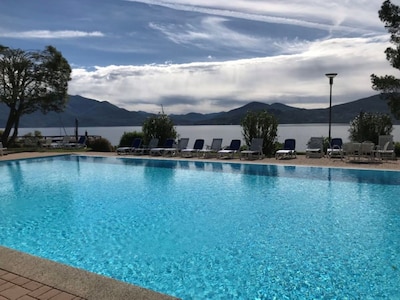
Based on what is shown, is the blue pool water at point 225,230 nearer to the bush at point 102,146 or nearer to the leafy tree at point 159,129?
the leafy tree at point 159,129

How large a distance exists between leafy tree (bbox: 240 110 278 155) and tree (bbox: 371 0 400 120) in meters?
4.74

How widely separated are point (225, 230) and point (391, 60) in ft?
42.9

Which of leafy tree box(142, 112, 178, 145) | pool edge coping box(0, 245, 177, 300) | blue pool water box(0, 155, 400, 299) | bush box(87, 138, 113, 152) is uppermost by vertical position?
leafy tree box(142, 112, 178, 145)

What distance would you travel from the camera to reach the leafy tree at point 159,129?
57.9 feet

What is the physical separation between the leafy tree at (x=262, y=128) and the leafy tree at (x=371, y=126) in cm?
350

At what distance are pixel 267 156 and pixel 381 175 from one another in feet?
18.8

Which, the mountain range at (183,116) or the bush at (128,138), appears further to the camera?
the mountain range at (183,116)

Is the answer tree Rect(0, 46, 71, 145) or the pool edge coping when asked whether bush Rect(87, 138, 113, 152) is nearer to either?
tree Rect(0, 46, 71, 145)

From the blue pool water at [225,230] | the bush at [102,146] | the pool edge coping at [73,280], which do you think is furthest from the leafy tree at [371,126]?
the pool edge coping at [73,280]

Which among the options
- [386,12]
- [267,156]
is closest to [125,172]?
[267,156]

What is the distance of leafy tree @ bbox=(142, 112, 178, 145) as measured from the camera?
57.9 feet

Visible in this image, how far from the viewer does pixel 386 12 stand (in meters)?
15.3

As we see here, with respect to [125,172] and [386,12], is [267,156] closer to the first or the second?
[125,172]

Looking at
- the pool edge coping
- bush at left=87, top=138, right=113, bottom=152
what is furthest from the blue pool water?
bush at left=87, top=138, right=113, bottom=152
